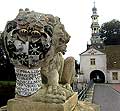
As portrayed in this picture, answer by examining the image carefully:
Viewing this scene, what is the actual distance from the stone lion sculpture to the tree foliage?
68066mm

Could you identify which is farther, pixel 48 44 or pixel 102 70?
pixel 102 70

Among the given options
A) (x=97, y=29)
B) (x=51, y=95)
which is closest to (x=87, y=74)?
(x=97, y=29)

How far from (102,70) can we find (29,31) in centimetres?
5556

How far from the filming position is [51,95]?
3.50m

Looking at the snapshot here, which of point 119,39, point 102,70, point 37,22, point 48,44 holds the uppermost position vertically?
point 119,39

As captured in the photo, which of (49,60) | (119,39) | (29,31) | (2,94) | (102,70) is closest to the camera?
(29,31)

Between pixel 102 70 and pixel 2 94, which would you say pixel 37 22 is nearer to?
pixel 2 94

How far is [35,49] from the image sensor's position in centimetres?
322

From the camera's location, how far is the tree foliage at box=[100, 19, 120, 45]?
7088 cm

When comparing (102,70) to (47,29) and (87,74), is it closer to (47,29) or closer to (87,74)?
(87,74)

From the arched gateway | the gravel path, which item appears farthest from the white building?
the gravel path

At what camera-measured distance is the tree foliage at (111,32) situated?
233 feet

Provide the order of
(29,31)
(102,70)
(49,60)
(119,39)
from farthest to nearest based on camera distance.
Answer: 1. (119,39)
2. (102,70)
3. (49,60)
4. (29,31)

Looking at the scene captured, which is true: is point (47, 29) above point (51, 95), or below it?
above
